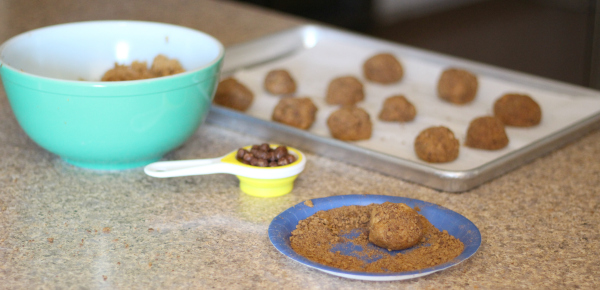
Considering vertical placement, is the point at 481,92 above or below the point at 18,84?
below

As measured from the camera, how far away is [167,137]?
1.23 meters

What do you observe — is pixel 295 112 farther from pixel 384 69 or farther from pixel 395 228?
pixel 395 228

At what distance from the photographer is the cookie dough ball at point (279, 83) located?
1737 millimetres

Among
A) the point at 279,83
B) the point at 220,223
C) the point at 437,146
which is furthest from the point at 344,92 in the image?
the point at 220,223

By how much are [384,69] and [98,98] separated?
37.5 inches

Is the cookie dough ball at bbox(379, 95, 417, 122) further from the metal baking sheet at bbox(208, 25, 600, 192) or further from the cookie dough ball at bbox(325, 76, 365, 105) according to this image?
the cookie dough ball at bbox(325, 76, 365, 105)

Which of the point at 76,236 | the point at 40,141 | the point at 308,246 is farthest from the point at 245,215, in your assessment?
the point at 40,141

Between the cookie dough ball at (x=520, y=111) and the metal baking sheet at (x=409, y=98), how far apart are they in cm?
2

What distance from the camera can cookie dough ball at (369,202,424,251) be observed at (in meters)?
0.97

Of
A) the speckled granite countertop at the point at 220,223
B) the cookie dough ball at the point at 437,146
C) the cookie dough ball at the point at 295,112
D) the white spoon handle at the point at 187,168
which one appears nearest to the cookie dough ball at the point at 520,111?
the speckled granite countertop at the point at 220,223

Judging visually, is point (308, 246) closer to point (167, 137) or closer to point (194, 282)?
point (194, 282)

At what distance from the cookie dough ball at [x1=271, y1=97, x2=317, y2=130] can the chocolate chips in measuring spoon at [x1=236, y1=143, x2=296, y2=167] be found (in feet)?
1.07

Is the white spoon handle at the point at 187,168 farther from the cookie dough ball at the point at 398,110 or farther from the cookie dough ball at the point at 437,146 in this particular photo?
the cookie dough ball at the point at 398,110

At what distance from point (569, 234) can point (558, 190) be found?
0.60 ft
